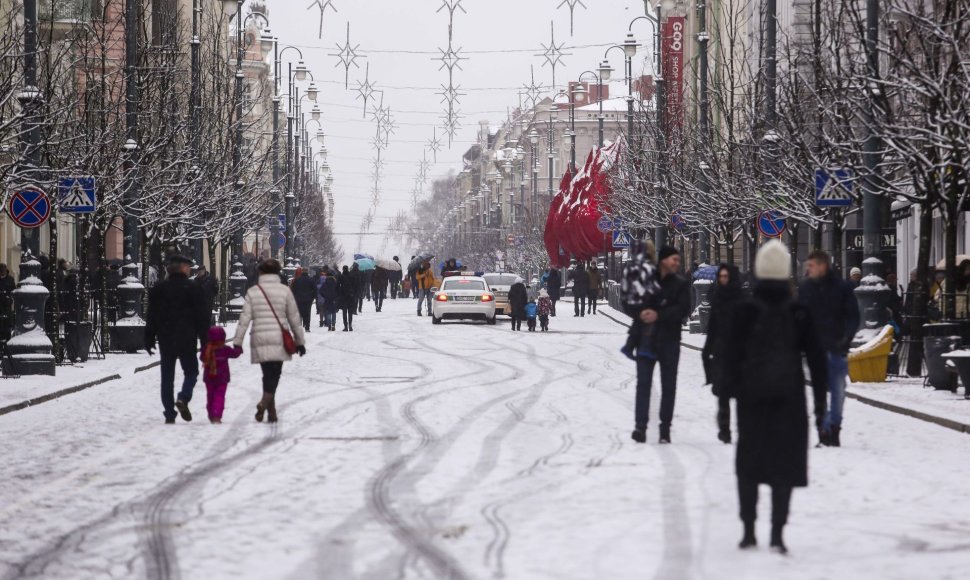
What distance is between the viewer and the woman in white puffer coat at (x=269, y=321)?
1584 cm

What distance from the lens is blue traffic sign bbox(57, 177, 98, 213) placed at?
80.7 ft

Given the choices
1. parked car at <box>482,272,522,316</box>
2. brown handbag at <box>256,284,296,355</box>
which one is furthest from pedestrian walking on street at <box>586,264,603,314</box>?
brown handbag at <box>256,284,296,355</box>

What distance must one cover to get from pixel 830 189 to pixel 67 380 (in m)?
11.0

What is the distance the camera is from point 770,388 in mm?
8258

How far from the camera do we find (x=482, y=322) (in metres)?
49.5

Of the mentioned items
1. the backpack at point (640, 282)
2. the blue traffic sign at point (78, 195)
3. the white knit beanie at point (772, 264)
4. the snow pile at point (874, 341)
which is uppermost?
the blue traffic sign at point (78, 195)

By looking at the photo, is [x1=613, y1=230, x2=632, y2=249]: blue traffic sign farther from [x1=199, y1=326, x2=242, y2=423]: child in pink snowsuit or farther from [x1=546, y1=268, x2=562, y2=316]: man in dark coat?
[x1=199, y1=326, x2=242, y2=423]: child in pink snowsuit

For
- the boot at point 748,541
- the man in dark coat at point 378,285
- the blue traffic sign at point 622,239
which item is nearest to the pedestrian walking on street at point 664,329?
the boot at point 748,541

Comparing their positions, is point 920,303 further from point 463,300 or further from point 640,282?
point 463,300

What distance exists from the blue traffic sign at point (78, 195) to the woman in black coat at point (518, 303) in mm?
18588

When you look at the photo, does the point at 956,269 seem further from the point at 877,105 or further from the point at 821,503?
the point at 821,503

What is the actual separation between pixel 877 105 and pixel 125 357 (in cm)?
1288

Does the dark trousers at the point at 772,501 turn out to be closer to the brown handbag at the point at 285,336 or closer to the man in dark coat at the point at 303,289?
the brown handbag at the point at 285,336

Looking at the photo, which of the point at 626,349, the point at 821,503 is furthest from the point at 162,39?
the point at 821,503
